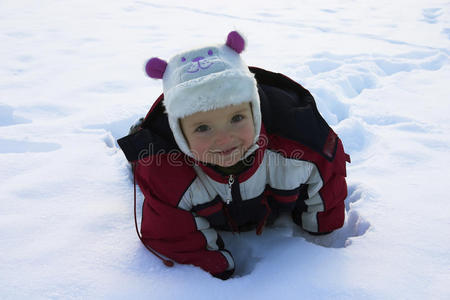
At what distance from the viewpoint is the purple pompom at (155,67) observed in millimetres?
957

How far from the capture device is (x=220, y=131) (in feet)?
2.98

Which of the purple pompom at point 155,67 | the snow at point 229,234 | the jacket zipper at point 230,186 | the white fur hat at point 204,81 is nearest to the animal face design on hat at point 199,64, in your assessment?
the white fur hat at point 204,81

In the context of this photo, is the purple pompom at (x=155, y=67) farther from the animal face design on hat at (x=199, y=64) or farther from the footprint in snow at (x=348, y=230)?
the footprint in snow at (x=348, y=230)

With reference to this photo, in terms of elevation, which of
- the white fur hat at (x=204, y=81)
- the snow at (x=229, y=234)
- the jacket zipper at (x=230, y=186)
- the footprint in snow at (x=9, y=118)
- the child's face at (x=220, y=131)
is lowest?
the footprint in snow at (x=9, y=118)

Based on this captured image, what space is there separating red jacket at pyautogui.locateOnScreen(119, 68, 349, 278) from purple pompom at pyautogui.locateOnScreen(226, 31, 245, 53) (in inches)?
7.9

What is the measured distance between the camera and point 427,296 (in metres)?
0.85

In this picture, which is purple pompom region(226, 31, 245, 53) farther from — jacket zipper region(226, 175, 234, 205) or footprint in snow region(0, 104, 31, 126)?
footprint in snow region(0, 104, 31, 126)

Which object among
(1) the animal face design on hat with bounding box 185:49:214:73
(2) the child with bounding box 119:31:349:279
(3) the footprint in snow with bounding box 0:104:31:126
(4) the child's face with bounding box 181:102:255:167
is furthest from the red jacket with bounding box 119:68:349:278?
(3) the footprint in snow with bounding box 0:104:31:126

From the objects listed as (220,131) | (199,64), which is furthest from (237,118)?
(199,64)

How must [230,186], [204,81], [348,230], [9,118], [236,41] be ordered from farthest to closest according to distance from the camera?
[9,118], [348,230], [230,186], [236,41], [204,81]

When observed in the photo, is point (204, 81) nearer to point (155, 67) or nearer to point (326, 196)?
point (155, 67)

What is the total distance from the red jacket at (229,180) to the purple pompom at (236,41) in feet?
0.66

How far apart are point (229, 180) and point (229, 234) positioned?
1.15ft

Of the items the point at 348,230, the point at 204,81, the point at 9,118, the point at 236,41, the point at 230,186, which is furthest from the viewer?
the point at 9,118
